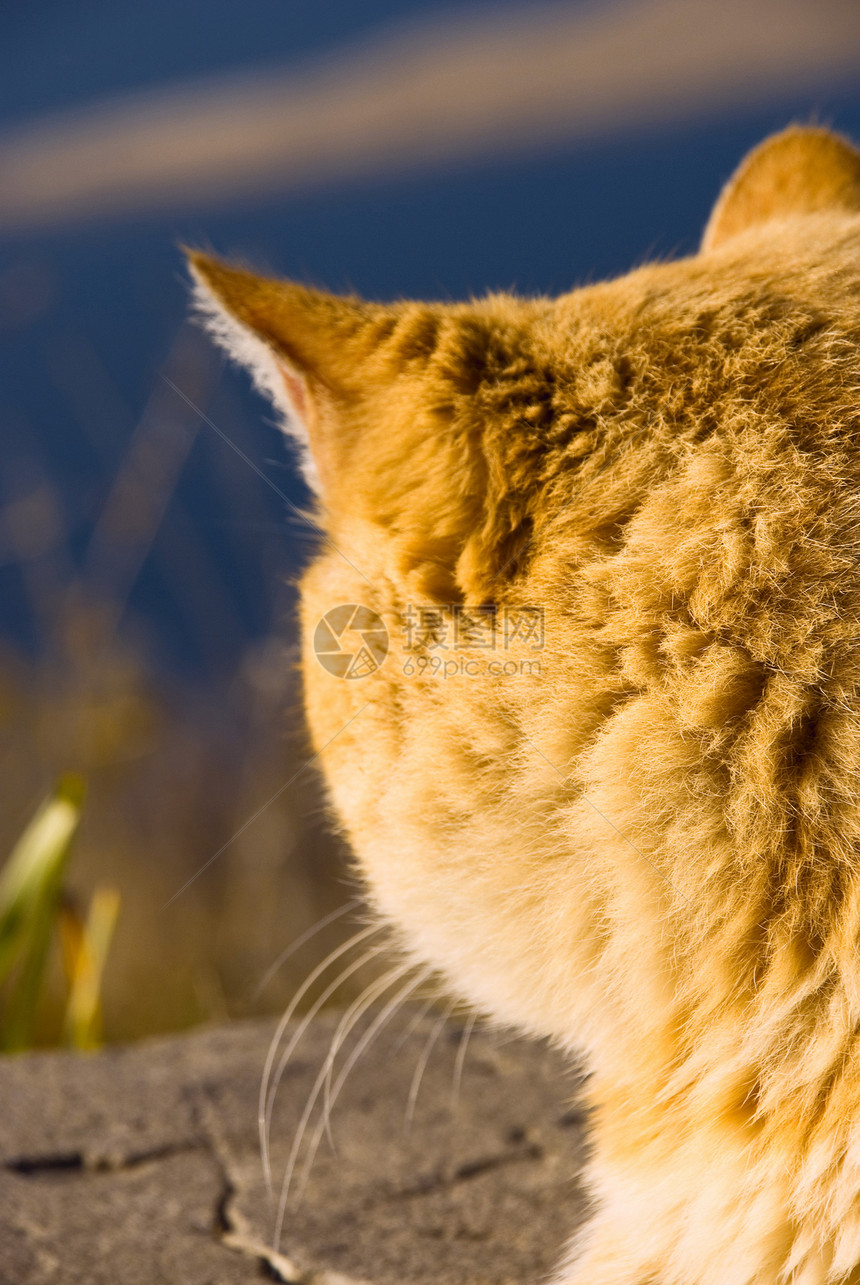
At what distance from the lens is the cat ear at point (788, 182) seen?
1.25 metres

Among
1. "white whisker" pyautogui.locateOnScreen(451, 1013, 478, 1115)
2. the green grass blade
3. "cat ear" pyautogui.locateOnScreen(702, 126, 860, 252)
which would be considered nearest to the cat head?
"cat ear" pyautogui.locateOnScreen(702, 126, 860, 252)

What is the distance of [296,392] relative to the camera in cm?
103

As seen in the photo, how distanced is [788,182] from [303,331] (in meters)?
0.69

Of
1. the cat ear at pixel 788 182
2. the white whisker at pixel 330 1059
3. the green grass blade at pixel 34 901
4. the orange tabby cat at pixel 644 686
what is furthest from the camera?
the green grass blade at pixel 34 901

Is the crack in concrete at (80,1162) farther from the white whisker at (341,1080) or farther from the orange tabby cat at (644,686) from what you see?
the orange tabby cat at (644,686)

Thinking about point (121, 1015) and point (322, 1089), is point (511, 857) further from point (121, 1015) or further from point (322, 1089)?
point (121, 1015)

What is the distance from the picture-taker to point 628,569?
2.78 ft

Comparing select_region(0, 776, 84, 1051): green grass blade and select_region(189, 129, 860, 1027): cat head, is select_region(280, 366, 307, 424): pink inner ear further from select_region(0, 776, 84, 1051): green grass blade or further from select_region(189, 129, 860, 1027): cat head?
select_region(0, 776, 84, 1051): green grass blade

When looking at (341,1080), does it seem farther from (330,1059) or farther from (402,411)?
(402,411)

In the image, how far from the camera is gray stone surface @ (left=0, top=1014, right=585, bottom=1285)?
3.69ft

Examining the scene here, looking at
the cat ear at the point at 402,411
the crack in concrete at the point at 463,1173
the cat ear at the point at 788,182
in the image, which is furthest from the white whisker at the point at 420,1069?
the cat ear at the point at 788,182

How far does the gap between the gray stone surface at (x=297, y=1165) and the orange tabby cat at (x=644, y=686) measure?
26 cm

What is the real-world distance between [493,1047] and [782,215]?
1210 millimetres

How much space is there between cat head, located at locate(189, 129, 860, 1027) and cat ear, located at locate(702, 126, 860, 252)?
10.6 inches
